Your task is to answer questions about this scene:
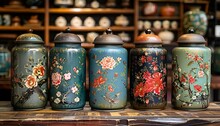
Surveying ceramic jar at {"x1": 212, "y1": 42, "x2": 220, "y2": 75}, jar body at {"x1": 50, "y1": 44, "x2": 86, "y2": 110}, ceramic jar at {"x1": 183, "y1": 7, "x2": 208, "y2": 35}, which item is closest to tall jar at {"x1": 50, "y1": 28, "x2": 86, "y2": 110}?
jar body at {"x1": 50, "y1": 44, "x2": 86, "y2": 110}

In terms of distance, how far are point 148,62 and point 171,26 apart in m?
4.30

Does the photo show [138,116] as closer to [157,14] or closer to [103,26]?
[103,26]

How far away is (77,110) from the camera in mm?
1406

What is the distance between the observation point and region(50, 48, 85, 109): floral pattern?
137cm

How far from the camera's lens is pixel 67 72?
1.37 meters

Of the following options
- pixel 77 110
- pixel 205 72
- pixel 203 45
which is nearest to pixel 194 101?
pixel 205 72

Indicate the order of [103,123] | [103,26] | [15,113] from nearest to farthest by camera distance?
1. [103,123]
2. [15,113]
3. [103,26]

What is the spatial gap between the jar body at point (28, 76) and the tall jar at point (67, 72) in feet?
0.16

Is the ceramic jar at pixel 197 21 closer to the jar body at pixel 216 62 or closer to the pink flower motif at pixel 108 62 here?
the jar body at pixel 216 62

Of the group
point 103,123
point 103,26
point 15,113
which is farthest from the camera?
point 103,26

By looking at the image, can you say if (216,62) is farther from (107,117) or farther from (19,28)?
(107,117)

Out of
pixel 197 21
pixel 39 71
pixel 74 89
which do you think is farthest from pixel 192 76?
pixel 197 21

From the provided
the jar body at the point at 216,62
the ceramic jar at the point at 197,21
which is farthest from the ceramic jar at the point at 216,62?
the ceramic jar at the point at 197,21

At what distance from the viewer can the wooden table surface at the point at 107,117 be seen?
1215mm
